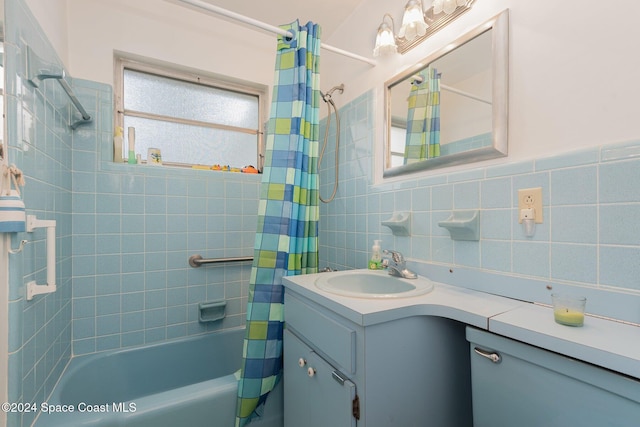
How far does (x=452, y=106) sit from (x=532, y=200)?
0.50 m

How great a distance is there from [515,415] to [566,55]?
998 mm

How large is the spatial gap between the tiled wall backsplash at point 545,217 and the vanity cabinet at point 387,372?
1.03 feet

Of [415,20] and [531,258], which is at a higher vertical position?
[415,20]

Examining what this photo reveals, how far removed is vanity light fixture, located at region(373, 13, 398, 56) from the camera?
138 cm

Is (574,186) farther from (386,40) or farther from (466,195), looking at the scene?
(386,40)

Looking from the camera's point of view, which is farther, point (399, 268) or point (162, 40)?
point (162, 40)

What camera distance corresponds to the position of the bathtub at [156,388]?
3.47ft

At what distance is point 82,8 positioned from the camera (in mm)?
1557

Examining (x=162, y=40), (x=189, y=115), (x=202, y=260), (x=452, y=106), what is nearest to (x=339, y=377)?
(x=452, y=106)

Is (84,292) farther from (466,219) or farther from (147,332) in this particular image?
(466,219)

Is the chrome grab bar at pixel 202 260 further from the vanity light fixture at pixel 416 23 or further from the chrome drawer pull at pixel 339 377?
the vanity light fixture at pixel 416 23

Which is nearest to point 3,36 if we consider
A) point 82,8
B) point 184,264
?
point 82,8

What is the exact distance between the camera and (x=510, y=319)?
2.27 feet

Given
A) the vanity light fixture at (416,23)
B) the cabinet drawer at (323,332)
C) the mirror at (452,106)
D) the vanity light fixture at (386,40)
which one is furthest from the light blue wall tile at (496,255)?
the vanity light fixture at (386,40)
